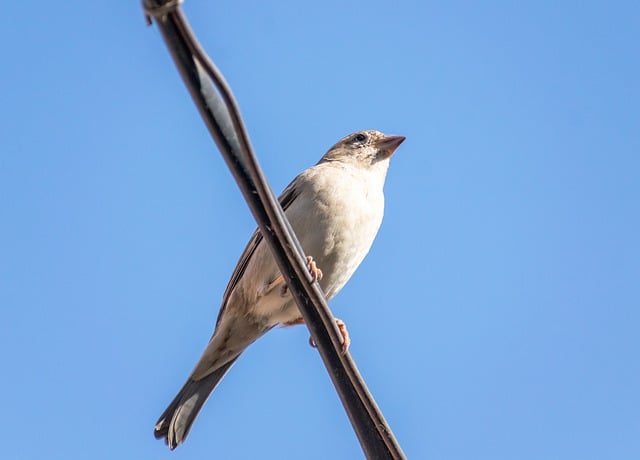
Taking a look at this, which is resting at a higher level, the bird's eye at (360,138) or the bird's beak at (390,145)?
the bird's eye at (360,138)

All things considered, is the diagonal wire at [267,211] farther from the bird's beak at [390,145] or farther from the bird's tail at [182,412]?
the bird's beak at [390,145]

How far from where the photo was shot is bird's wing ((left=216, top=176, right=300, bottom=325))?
6.64m

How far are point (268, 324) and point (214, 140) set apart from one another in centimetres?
391

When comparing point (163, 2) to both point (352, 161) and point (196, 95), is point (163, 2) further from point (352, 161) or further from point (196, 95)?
point (352, 161)

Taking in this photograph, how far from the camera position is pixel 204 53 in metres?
2.47

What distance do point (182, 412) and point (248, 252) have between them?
1.21m

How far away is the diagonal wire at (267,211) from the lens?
8.09 feet

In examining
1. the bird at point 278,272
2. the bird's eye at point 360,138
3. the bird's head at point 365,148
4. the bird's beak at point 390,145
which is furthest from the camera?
the bird's eye at point 360,138

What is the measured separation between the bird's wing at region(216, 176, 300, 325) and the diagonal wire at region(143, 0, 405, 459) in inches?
114

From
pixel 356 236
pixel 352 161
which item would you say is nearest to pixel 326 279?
pixel 356 236

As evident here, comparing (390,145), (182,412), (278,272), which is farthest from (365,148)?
(182,412)

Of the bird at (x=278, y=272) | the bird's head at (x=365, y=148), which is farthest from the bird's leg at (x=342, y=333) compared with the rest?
the bird's head at (x=365, y=148)

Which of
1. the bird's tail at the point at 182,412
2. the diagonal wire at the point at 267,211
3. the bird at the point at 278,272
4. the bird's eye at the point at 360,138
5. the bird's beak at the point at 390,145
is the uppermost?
the bird's eye at the point at 360,138

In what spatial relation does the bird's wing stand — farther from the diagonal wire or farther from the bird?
the diagonal wire
